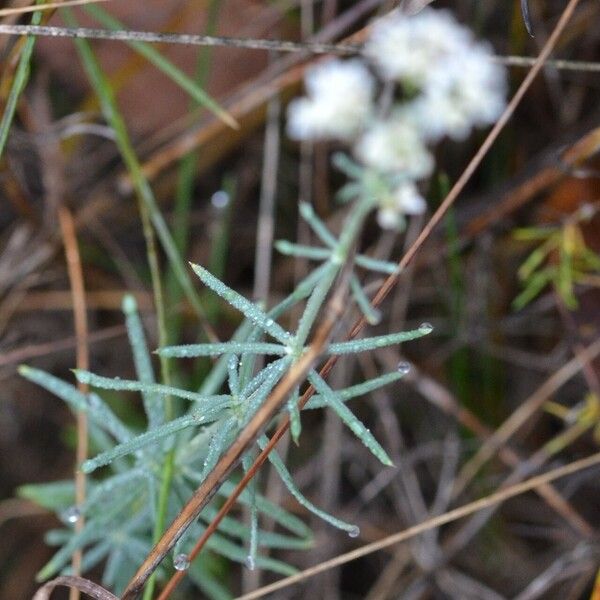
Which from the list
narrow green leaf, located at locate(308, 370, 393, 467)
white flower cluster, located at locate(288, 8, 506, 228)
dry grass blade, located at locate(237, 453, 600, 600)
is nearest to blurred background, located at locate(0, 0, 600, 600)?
white flower cluster, located at locate(288, 8, 506, 228)

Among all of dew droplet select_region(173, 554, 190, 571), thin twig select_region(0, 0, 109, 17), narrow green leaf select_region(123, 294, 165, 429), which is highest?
thin twig select_region(0, 0, 109, 17)

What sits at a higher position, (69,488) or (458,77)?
(458,77)

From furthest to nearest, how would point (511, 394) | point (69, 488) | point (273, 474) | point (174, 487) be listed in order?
point (511, 394)
point (273, 474)
point (69, 488)
point (174, 487)

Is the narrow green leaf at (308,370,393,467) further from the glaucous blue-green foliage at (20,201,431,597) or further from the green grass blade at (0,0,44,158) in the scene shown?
the green grass blade at (0,0,44,158)

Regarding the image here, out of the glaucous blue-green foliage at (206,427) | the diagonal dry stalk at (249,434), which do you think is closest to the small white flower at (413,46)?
the glaucous blue-green foliage at (206,427)

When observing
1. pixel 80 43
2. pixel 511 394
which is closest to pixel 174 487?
pixel 80 43

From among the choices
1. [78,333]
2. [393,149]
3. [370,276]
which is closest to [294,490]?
[393,149]

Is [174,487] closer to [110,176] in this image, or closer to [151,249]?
[151,249]

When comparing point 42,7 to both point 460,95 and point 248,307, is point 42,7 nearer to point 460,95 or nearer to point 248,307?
point 248,307
